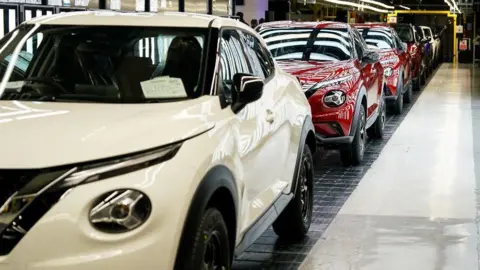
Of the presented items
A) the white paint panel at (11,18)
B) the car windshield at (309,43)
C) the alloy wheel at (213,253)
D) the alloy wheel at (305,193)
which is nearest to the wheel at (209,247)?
the alloy wheel at (213,253)

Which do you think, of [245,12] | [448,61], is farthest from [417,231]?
[448,61]

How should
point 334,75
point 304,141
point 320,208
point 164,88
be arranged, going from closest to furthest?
point 164,88 < point 304,141 < point 320,208 < point 334,75

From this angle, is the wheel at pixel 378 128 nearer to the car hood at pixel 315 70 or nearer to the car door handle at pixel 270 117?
the car hood at pixel 315 70

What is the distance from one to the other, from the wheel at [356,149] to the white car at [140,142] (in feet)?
12.5

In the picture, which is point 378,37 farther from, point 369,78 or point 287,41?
point 287,41

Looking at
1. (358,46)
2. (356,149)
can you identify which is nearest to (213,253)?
(356,149)

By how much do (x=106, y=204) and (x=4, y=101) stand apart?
4.06 ft

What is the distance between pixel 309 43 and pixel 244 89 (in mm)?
6260

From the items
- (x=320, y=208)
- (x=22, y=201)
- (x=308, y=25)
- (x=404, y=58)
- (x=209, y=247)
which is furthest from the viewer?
(x=404, y=58)

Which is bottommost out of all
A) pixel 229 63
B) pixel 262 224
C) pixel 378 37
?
pixel 262 224

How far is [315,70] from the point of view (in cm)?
965

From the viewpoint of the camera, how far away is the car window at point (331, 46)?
408 inches

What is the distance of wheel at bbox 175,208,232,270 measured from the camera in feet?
11.6

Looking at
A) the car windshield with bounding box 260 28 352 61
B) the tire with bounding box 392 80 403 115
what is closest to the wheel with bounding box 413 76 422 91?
the tire with bounding box 392 80 403 115
